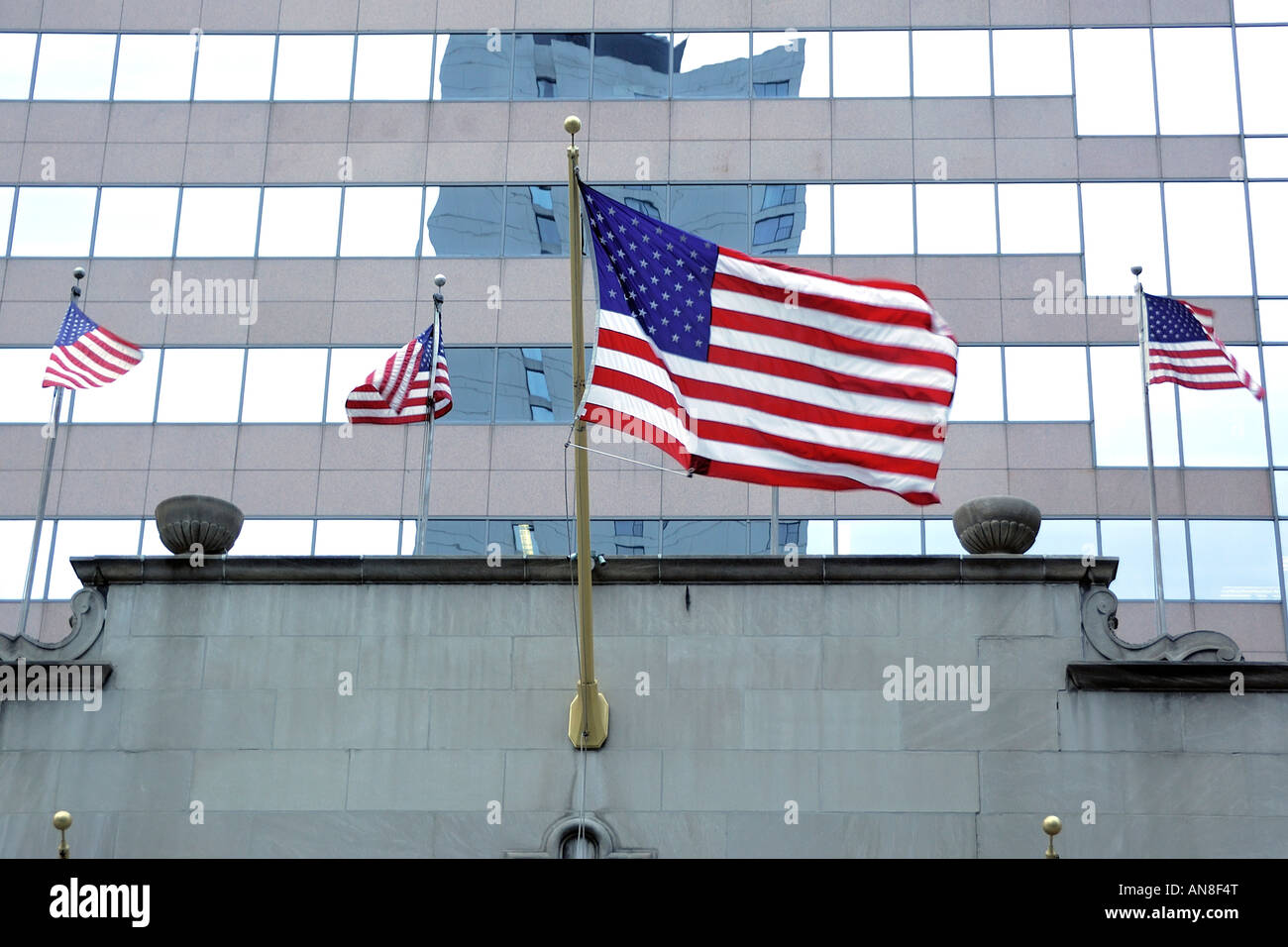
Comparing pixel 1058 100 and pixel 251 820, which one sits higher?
pixel 1058 100

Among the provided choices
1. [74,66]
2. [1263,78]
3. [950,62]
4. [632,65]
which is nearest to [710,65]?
[632,65]

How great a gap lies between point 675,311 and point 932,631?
4.75 meters

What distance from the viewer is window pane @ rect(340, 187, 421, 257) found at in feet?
117

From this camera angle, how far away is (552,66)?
37.0m

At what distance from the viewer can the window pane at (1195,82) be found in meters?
36.2

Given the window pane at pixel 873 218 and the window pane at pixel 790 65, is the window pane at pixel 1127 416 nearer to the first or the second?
the window pane at pixel 873 218

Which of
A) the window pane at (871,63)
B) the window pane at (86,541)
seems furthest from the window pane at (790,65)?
the window pane at (86,541)

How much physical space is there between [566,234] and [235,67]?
8.47m

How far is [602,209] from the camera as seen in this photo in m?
15.2

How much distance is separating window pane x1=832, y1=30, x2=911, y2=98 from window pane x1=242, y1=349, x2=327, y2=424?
12.2 metres

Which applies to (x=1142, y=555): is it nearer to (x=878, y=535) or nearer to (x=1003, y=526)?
(x=878, y=535)

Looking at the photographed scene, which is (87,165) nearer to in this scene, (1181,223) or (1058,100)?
(1058,100)
